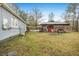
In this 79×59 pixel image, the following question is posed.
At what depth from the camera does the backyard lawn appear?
3.07m

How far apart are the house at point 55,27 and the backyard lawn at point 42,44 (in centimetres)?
7

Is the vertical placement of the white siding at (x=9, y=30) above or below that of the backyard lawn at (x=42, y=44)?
above

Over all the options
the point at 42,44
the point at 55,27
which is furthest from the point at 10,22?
the point at 55,27

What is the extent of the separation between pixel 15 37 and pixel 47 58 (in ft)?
1.93

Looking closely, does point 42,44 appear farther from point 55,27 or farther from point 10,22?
point 10,22

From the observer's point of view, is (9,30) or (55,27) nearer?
(9,30)

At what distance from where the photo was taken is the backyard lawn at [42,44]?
121 inches

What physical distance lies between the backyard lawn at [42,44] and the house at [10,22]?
0.34ft

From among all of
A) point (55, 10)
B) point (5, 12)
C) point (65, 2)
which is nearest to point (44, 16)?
point (55, 10)

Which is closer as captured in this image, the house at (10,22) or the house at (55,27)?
the house at (10,22)

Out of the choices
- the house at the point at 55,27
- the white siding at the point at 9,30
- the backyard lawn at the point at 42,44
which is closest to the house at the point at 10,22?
the white siding at the point at 9,30

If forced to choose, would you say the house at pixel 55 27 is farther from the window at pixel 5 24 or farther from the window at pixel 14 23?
the window at pixel 5 24

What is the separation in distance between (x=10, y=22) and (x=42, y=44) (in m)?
0.60

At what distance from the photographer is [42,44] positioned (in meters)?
3.13
